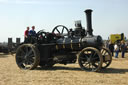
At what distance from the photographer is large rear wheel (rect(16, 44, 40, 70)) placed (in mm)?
8633

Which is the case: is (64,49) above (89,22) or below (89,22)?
below

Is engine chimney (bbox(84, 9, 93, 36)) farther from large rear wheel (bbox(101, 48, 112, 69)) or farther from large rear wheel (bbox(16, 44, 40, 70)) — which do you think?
large rear wheel (bbox(16, 44, 40, 70))

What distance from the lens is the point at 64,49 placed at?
882 cm

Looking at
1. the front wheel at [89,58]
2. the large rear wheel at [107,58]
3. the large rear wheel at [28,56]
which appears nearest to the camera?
the front wheel at [89,58]

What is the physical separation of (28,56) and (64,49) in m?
1.67

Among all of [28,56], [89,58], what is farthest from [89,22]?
[28,56]

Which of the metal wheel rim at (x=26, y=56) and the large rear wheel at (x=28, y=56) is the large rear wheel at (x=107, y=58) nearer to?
the large rear wheel at (x=28, y=56)

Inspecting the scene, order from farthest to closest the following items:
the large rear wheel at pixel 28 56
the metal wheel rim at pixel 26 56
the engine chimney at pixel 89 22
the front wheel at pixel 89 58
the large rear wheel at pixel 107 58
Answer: the metal wheel rim at pixel 26 56 < the large rear wheel at pixel 28 56 < the engine chimney at pixel 89 22 < the large rear wheel at pixel 107 58 < the front wheel at pixel 89 58

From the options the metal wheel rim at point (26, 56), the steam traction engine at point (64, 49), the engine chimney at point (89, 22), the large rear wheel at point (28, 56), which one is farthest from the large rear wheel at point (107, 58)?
the metal wheel rim at point (26, 56)

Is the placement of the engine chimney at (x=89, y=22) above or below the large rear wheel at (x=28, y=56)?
above

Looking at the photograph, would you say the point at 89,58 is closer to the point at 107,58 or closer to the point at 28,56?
the point at 107,58

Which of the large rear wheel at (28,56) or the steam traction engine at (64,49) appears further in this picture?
the large rear wheel at (28,56)

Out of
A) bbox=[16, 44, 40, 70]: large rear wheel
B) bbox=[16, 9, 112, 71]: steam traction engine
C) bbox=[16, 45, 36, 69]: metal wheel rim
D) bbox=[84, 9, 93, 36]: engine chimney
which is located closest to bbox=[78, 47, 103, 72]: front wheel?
bbox=[16, 9, 112, 71]: steam traction engine

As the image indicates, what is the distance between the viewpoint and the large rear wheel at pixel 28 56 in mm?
8633
